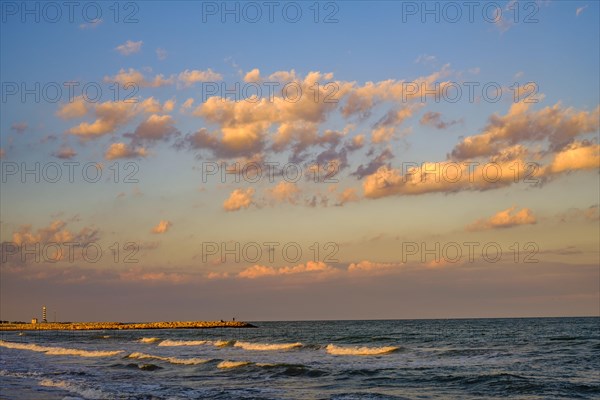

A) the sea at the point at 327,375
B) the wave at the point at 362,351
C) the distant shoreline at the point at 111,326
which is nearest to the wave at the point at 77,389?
the sea at the point at 327,375

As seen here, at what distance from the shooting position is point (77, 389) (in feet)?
88.6

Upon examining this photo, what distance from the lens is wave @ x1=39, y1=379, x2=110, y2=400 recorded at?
2491cm

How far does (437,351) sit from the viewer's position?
4875 centimetres

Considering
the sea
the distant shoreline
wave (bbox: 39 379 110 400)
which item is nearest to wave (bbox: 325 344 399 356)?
the sea

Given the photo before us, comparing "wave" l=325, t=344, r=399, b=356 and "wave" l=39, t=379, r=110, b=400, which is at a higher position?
"wave" l=39, t=379, r=110, b=400

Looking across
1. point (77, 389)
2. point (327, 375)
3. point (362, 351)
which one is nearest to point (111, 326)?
point (362, 351)

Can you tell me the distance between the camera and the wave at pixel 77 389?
81.7 feet

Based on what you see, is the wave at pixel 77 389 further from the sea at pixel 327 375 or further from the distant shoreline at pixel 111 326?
the distant shoreline at pixel 111 326

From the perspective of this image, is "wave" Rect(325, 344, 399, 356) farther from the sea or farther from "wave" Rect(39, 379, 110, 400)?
"wave" Rect(39, 379, 110, 400)

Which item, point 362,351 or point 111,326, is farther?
point 111,326

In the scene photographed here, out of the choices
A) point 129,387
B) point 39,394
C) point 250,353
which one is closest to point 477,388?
point 129,387

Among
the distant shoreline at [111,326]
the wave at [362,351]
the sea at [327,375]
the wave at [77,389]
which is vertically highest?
the wave at [77,389]

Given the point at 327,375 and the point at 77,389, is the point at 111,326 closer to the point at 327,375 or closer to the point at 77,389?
the point at 327,375

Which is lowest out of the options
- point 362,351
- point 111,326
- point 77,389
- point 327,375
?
point 111,326
